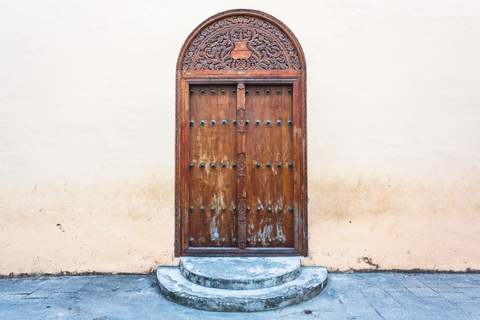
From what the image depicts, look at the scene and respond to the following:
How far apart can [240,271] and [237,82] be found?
73.3 inches

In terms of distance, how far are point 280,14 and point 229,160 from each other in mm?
1594

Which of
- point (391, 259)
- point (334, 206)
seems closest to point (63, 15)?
point (334, 206)

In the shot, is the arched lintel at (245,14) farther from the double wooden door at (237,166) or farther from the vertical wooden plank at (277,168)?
the vertical wooden plank at (277,168)

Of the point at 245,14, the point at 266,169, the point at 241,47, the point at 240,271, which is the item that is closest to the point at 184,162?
the point at 266,169

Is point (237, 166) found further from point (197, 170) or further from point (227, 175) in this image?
point (197, 170)

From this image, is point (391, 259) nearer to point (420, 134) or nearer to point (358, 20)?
point (420, 134)

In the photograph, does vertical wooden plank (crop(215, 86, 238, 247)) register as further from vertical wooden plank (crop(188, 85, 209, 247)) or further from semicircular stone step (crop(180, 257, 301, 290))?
semicircular stone step (crop(180, 257, 301, 290))

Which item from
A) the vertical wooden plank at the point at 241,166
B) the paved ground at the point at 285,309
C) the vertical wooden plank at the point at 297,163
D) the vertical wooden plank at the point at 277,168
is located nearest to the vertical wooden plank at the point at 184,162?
the vertical wooden plank at the point at 241,166

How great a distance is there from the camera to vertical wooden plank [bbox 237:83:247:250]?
10.6ft

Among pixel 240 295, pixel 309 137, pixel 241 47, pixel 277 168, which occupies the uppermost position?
pixel 241 47

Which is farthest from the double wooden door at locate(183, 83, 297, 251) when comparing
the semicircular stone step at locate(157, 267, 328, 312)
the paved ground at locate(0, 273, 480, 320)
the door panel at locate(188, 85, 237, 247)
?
the paved ground at locate(0, 273, 480, 320)

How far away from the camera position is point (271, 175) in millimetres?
3277

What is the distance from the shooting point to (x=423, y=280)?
297 centimetres

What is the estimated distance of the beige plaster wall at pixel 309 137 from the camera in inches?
124
